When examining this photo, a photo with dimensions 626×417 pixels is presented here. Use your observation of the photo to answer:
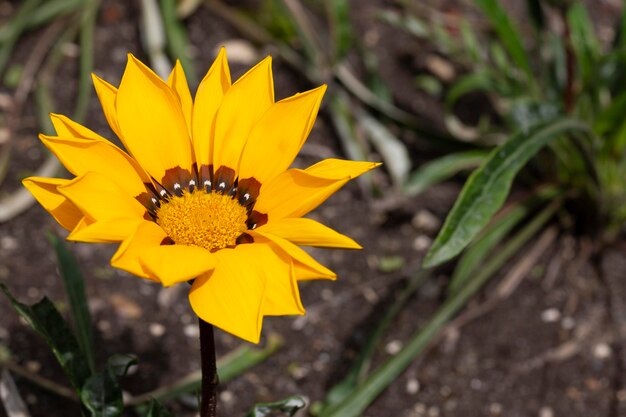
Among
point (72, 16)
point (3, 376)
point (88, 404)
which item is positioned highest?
point (72, 16)

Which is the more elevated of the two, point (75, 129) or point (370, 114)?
point (75, 129)

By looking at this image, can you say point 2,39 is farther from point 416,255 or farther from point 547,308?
point 547,308

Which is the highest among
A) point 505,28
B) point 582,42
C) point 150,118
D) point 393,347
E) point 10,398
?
point 150,118

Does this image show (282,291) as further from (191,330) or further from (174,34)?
(174,34)

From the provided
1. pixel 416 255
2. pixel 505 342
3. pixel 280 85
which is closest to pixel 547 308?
pixel 505 342

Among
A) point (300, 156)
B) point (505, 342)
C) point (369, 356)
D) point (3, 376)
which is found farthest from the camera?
point (300, 156)

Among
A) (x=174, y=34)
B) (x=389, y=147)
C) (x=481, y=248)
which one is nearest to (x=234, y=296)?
(x=481, y=248)

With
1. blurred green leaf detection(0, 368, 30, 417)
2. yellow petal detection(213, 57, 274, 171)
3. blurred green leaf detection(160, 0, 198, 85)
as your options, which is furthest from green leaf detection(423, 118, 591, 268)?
blurred green leaf detection(160, 0, 198, 85)
